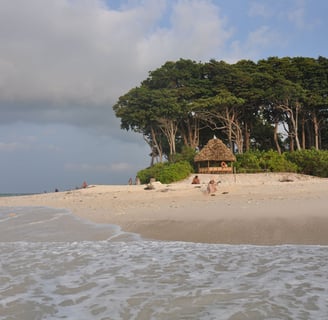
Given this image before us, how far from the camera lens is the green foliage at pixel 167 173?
2622 centimetres

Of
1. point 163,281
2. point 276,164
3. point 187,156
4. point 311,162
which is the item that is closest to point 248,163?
point 276,164

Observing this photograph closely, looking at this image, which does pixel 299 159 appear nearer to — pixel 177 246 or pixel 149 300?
pixel 177 246

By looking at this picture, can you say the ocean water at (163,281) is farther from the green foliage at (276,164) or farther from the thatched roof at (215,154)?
the thatched roof at (215,154)

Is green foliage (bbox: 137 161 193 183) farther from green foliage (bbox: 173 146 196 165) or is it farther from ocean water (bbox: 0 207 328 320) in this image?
ocean water (bbox: 0 207 328 320)

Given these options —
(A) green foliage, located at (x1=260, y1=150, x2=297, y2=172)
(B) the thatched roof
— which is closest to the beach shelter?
(B) the thatched roof

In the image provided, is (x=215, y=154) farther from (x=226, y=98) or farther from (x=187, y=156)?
(x=226, y=98)

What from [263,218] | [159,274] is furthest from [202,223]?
[159,274]

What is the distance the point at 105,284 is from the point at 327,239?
3.97 m

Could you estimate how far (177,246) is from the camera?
613 cm

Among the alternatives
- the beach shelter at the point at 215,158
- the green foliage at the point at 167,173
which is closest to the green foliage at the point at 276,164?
the beach shelter at the point at 215,158

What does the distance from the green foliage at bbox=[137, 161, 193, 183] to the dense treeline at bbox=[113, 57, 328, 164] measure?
22.6 feet

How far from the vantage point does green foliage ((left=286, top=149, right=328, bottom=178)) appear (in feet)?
90.9

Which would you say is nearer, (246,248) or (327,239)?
(246,248)

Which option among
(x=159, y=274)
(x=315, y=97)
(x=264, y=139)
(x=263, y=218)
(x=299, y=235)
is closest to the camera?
(x=159, y=274)
